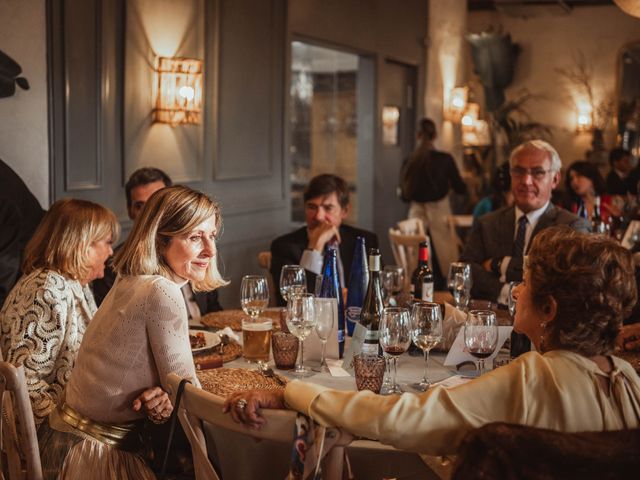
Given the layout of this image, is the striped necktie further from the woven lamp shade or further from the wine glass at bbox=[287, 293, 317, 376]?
the wine glass at bbox=[287, 293, 317, 376]

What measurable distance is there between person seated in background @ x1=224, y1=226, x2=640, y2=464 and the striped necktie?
7.85 feet

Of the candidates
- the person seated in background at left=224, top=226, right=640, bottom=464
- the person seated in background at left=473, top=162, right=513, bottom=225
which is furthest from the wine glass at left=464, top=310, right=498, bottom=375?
the person seated in background at left=473, top=162, right=513, bottom=225

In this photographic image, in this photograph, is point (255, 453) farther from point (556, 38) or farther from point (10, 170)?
point (556, 38)

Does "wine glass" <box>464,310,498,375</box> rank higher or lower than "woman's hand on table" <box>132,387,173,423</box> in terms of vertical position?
higher

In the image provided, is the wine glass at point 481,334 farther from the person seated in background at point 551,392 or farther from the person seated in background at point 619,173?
the person seated in background at point 619,173

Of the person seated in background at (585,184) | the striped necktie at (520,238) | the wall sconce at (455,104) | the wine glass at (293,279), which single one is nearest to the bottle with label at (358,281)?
the wine glass at (293,279)

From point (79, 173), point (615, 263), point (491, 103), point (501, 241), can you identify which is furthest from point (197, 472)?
point (491, 103)

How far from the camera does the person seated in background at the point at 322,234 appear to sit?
3943mm

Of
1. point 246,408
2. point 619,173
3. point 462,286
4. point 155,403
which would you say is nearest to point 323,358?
point 155,403

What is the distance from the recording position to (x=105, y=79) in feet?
16.1

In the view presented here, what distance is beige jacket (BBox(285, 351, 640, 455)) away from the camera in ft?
5.34

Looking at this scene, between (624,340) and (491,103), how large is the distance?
9.42 meters

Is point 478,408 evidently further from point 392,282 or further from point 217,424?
point 392,282

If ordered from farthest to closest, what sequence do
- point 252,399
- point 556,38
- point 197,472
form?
point 556,38 → point 197,472 → point 252,399
